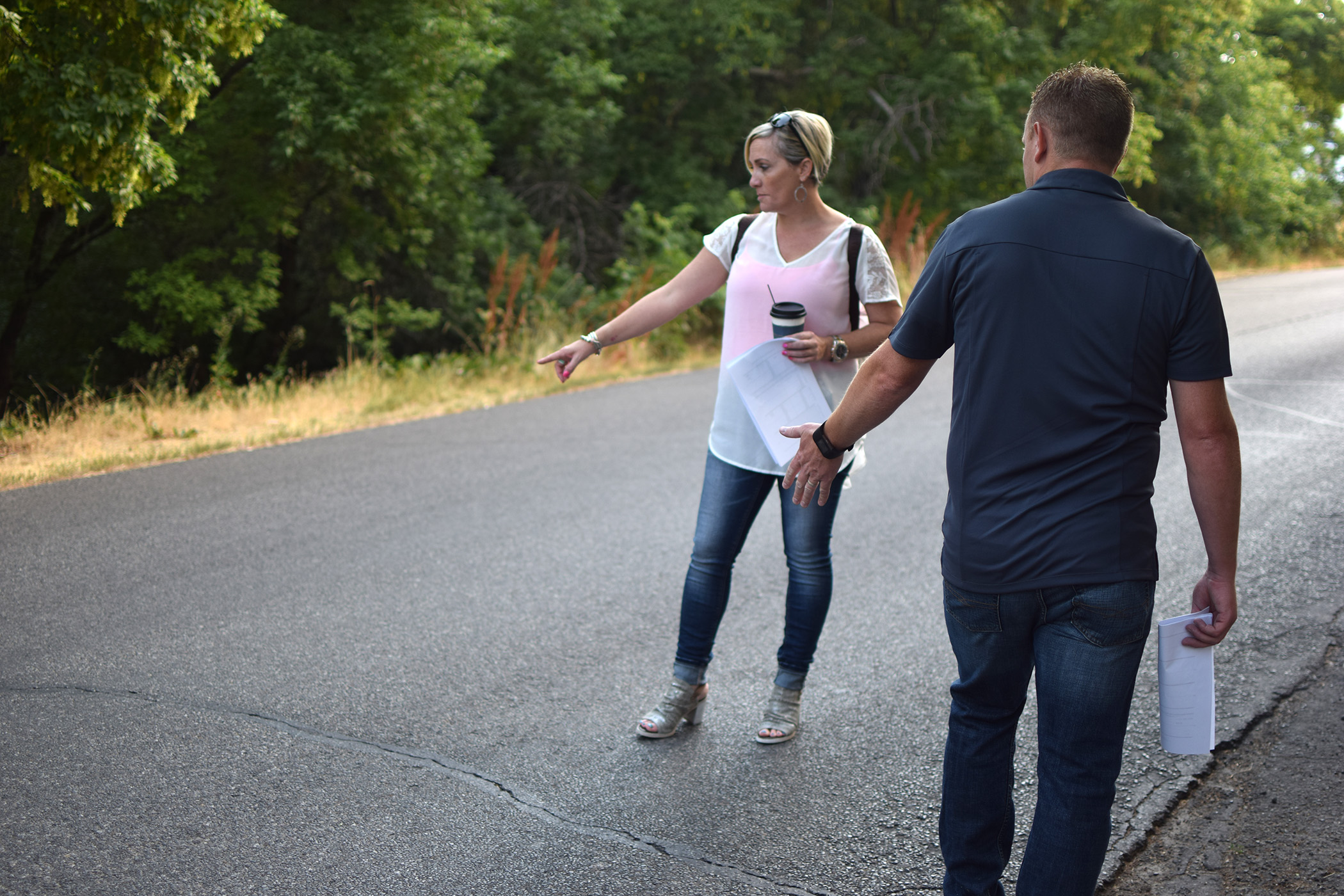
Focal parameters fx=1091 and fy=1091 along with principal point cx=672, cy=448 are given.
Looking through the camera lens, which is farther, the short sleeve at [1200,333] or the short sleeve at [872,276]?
the short sleeve at [872,276]

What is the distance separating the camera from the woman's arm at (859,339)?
344 cm

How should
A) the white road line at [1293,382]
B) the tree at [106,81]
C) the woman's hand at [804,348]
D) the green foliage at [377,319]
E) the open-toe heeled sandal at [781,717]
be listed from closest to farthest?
1. the woman's hand at [804,348]
2. the open-toe heeled sandal at [781,717]
3. the tree at [106,81]
4. the white road line at [1293,382]
5. the green foliage at [377,319]

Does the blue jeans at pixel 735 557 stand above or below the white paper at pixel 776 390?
below

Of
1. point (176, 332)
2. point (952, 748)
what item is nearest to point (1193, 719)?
point (952, 748)

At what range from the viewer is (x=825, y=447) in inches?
104

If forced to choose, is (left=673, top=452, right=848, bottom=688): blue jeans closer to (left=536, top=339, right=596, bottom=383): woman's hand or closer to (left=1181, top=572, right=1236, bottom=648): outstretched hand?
(left=536, top=339, right=596, bottom=383): woman's hand

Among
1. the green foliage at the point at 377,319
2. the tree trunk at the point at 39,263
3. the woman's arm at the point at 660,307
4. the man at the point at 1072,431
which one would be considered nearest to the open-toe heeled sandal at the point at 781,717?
the woman's arm at the point at 660,307

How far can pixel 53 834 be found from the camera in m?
3.00

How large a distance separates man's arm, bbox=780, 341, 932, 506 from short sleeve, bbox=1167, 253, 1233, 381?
491mm

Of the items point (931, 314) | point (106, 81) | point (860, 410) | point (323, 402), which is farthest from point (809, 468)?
point (323, 402)

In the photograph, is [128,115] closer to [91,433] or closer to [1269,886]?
[91,433]

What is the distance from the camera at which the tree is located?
7.57 m

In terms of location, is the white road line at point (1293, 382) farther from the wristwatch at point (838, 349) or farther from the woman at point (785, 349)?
the wristwatch at point (838, 349)

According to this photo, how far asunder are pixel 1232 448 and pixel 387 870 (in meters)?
2.30
